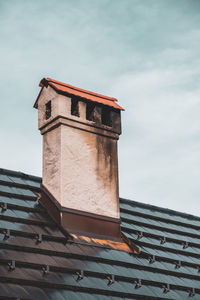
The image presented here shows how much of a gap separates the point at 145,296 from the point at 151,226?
2845 millimetres

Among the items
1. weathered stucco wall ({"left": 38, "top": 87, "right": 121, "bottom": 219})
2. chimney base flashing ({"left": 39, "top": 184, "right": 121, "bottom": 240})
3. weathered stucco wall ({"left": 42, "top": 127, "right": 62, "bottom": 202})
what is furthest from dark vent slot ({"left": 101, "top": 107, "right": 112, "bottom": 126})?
chimney base flashing ({"left": 39, "top": 184, "right": 121, "bottom": 240})

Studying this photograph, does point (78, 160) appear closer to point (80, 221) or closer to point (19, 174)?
point (80, 221)

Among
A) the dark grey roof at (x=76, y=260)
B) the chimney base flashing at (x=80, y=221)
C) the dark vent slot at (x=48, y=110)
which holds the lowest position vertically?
the dark grey roof at (x=76, y=260)

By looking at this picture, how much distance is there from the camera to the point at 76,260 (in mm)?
9219

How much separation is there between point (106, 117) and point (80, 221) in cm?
225

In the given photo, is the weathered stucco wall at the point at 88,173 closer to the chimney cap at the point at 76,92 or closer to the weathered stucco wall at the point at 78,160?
the weathered stucco wall at the point at 78,160

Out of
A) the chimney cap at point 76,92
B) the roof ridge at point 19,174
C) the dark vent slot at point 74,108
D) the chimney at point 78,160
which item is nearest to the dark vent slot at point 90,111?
the chimney at point 78,160

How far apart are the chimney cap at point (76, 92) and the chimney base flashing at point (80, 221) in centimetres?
166

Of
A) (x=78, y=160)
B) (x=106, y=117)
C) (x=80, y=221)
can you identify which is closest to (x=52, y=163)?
(x=78, y=160)

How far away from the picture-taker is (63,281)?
335 inches

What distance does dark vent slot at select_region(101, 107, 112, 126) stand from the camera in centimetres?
1135

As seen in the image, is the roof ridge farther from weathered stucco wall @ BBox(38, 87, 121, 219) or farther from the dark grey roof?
weathered stucco wall @ BBox(38, 87, 121, 219)

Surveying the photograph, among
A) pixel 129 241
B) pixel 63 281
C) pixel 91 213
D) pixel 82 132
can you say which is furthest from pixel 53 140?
pixel 63 281

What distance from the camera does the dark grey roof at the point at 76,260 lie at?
8.27 meters
